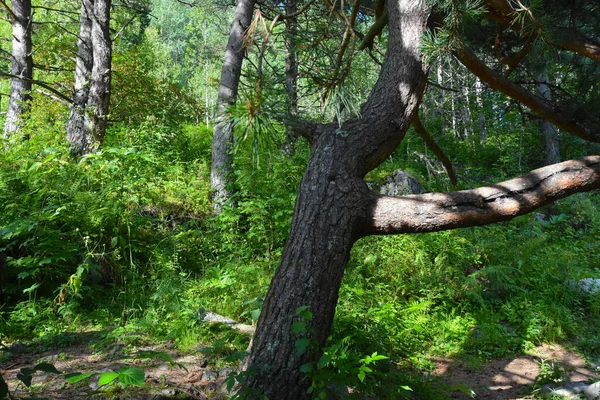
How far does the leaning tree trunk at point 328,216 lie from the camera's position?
107 inches

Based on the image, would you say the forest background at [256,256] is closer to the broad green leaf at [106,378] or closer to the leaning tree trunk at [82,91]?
the leaning tree trunk at [82,91]

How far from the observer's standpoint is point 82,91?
758cm

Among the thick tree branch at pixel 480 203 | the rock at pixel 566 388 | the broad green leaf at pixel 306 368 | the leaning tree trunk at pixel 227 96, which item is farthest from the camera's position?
the leaning tree trunk at pixel 227 96

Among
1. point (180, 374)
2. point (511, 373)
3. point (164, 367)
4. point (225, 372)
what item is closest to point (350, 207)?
point (225, 372)

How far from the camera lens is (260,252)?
20.1 feet

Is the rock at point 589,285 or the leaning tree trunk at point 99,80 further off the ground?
the leaning tree trunk at point 99,80

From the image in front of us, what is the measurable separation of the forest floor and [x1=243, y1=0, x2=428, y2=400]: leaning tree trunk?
0.56 metres

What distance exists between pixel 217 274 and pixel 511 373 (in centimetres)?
328

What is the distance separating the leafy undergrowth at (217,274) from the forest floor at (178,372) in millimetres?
118

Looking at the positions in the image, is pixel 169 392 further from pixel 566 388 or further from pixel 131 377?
pixel 566 388

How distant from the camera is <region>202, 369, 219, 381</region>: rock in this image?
A: 332cm

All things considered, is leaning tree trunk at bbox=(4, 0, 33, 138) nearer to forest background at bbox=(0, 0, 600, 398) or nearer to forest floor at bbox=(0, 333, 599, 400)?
forest background at bbox=(0, 0, 600, 398)

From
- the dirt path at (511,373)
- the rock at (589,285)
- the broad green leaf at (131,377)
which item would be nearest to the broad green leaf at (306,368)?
the broad green leaf at (131,377)

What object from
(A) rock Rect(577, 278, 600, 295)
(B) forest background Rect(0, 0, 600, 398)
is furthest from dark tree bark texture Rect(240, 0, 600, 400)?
(A) rock Rect(577, 278, 600, 295)
